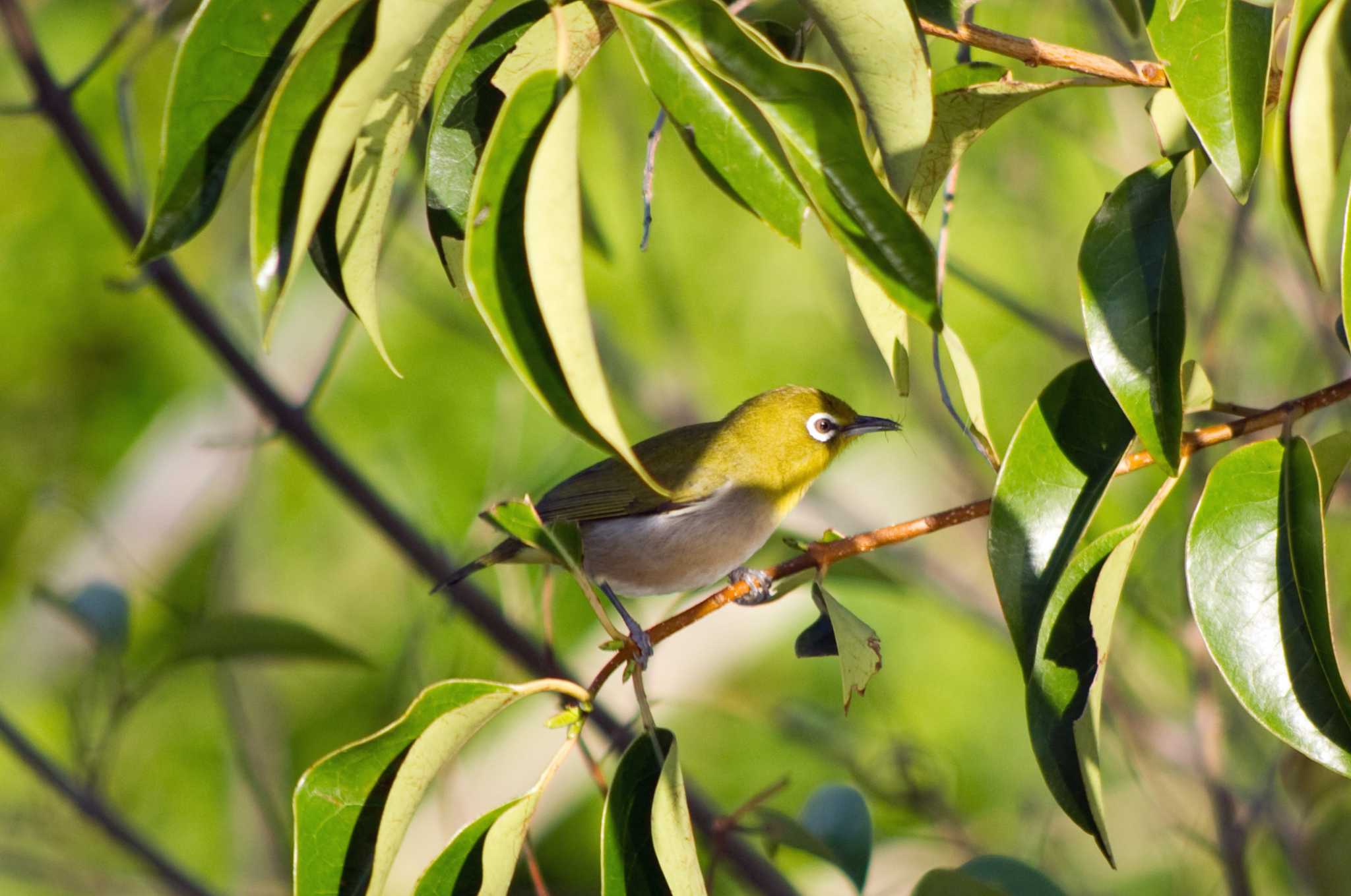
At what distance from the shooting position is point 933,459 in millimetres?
4797

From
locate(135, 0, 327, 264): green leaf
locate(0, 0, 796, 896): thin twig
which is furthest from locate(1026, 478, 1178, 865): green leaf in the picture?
locate(0, 0, 796, 896): thin twig

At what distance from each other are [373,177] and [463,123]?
26cm

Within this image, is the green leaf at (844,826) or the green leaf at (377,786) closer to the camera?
the green leaf at (377,786)

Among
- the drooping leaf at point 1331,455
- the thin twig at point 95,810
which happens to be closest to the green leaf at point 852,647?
the drooping leaf at point 1331,455

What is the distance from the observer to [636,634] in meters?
2.18

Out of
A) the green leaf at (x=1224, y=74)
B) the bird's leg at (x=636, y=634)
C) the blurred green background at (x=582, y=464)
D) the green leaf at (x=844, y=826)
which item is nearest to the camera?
the green leaf at (x=1224, y=74)

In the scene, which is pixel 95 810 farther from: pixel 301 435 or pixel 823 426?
pixel 823 426

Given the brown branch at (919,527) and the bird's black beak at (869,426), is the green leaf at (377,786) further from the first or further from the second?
the bird's black beak at (869,426)

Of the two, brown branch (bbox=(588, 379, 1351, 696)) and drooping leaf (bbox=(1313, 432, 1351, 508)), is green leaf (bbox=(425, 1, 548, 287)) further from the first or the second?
drooping leaf (bbox=(1313, 432, 1351, 508))

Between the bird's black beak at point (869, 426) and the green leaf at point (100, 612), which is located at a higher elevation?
the green leaf at point (100, 612)

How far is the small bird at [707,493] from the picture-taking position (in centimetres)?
305

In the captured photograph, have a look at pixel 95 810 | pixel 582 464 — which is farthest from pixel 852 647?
pixel 582 464

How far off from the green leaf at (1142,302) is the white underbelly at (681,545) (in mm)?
1625

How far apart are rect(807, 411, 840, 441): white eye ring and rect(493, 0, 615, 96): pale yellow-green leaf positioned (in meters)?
1.85
